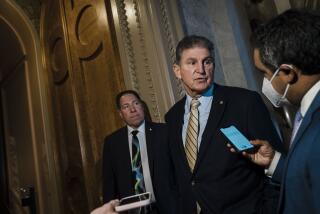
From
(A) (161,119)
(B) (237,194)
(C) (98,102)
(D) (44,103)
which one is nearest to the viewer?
(B) (237,194)

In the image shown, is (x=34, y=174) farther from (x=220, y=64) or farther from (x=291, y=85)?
(x=291, y=85)

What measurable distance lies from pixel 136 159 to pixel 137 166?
5 centimetres

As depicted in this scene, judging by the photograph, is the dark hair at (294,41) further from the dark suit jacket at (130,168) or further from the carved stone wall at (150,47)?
the carved stone wall at (150,47)

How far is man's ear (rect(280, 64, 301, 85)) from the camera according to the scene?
108cm

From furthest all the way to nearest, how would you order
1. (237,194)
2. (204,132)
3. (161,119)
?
(161,119) < (204,132) < (237,194)

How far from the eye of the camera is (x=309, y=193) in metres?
0.94

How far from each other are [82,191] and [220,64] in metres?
2.08

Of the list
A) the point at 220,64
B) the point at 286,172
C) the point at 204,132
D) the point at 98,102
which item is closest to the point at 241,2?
the point at 220,64

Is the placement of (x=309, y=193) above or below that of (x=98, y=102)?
below

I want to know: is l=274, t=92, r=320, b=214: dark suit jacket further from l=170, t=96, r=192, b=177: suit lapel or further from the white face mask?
l=170, t=96, r=192, b=177: suit lapel

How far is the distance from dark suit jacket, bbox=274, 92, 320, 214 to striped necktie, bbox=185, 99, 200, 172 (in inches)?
24.6

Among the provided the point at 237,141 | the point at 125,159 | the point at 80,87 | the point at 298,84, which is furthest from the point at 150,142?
the point at 80,87

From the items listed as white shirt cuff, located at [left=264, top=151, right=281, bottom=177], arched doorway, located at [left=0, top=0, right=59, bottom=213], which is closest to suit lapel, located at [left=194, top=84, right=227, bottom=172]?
white shirt cuff, located at [left=264, top=151, right=281, bottom=177]

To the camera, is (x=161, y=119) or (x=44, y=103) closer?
(x=161, y=119)
